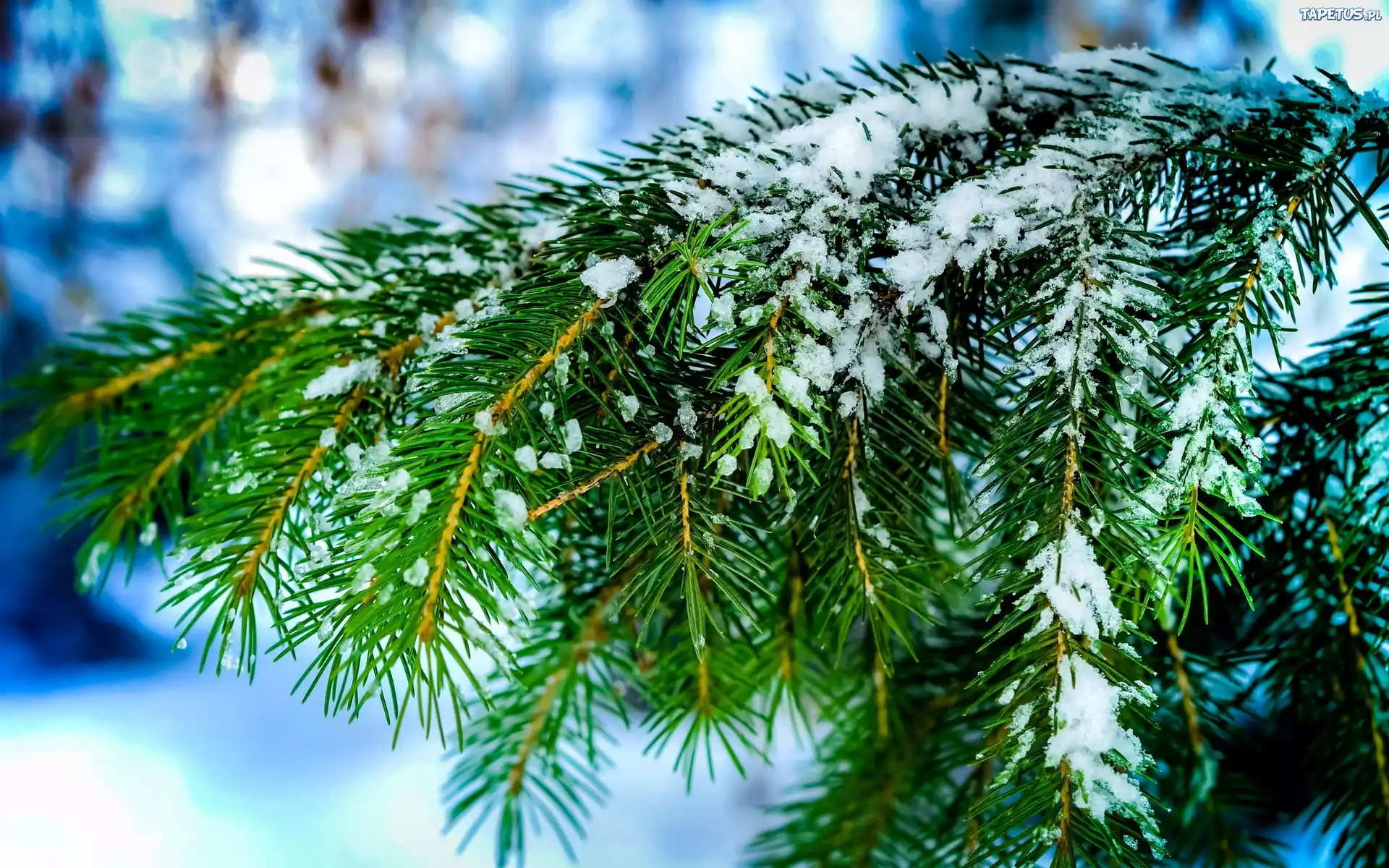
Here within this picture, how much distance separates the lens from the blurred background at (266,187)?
148cm

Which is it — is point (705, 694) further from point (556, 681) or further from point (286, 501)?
point (286, 501)

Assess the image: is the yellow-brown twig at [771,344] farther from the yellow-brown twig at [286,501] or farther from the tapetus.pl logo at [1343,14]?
the tapetus.pl logo at [1343,14]

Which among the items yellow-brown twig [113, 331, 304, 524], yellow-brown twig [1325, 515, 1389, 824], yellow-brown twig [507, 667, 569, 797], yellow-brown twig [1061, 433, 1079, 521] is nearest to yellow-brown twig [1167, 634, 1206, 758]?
yellow-brown twig [1325, 515, 1389, 824]

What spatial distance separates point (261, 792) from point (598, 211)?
69.9 inches

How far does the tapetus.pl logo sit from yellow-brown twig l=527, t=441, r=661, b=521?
1.55ft

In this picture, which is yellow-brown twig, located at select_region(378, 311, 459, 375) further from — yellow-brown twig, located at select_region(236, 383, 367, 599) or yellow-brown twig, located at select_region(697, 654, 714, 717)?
yellow-brown twig, located at select_region(697, 654, 714, 717)

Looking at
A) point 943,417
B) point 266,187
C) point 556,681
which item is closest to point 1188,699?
point 943,417

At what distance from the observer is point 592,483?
0.76 feet

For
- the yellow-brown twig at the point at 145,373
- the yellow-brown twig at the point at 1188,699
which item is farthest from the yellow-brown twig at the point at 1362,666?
the yellow-brown twig at the point at 145,373

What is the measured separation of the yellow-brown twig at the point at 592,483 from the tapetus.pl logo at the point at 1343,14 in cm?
47

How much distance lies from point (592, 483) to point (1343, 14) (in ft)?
1.70

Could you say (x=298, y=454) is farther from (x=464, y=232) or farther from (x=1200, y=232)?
(x=1200, y=232)

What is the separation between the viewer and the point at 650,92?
2.03 m

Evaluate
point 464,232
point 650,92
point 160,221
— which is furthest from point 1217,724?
point 160,221
